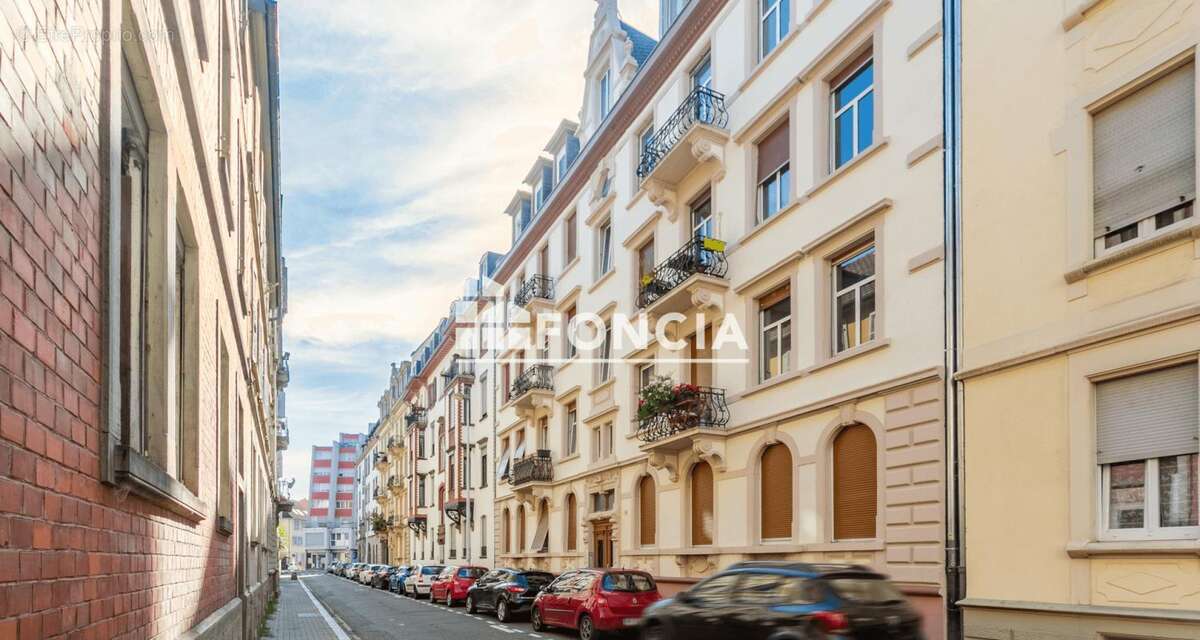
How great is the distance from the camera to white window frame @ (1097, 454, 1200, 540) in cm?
941

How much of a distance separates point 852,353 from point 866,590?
6481mm

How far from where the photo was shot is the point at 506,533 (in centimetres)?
3631

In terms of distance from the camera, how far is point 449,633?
20125 millimetres

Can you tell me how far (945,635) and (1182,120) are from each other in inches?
280

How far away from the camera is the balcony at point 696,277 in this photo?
18.7m

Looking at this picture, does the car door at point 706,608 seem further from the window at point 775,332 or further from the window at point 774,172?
the window at point 774,172

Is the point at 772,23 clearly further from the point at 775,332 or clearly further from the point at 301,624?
the point at 301,624

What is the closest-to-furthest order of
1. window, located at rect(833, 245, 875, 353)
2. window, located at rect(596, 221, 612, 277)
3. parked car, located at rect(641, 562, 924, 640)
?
parked car, located at rect(641, 562, 924, 640)
window, located at rect(833, 245, 875, 353)
window, located at rect(596, 221, 612, 277)

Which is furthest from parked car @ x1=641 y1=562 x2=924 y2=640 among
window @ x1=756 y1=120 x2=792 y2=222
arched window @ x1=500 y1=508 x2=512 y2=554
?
arched window @ x1=500 y1=508 x2=512 y2=554

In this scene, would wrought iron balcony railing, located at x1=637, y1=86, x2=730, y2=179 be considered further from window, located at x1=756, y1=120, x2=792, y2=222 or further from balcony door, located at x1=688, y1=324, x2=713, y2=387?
balcony door, located at x1=688, y1=324, x2=713, y2=387

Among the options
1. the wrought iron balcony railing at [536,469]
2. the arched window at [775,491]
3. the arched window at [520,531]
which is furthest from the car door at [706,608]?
the arched window at [520,531]

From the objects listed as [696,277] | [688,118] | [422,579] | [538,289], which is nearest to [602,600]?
[696,277]

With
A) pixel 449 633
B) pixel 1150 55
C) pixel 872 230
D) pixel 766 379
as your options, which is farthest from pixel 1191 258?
pixel 449 633

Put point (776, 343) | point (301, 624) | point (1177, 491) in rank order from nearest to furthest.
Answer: point (1177, 491) → point (776, 343) → point (301, 624)
